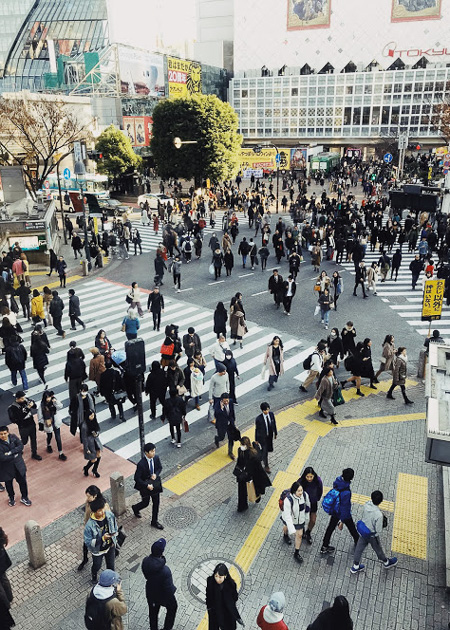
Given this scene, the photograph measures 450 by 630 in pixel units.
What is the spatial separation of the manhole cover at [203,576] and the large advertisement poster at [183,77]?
67.4 meters

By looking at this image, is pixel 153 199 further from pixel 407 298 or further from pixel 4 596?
pixel 4 596

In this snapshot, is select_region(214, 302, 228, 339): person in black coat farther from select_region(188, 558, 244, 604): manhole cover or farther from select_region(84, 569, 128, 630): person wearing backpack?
select_region(84, 569, 128, 630): person wearing backpack

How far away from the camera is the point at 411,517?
8.57 m

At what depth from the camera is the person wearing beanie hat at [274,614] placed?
5422 millimetres

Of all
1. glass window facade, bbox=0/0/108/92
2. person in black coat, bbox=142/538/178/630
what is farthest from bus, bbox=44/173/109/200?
glass window facade, bbox=0/0/108/92

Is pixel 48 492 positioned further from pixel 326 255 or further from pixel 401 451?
pixel 326 255

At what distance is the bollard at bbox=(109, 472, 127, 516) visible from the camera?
8.47 meters

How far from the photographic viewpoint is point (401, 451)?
10.5 meters

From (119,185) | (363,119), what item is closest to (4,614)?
(119,185)

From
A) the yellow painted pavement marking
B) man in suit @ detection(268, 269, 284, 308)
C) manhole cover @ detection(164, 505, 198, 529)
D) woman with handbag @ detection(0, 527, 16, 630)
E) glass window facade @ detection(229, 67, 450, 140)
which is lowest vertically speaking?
manhole cover @ detection(164, 505, 198, 529)

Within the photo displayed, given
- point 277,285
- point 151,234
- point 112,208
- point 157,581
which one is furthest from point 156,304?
point 112,208

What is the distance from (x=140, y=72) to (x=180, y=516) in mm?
62000

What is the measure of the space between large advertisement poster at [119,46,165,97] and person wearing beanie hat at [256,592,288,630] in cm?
6117

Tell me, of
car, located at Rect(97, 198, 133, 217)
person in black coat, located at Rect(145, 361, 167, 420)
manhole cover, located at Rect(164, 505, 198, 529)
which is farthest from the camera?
car, located at Rect(97, 198, 133, 217)
